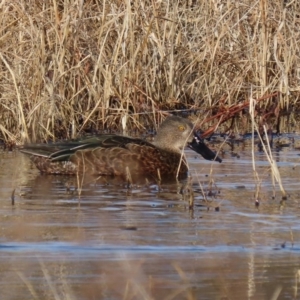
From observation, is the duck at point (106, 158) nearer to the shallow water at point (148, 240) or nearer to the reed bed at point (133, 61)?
the shallow water at point (148, 240)

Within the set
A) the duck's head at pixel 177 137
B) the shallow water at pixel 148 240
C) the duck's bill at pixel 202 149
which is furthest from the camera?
the duck's head at pixel 177 137

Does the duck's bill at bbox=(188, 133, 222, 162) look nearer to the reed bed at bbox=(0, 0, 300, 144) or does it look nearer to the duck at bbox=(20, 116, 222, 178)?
the duck at bbox=(20, 116, 222, 178)

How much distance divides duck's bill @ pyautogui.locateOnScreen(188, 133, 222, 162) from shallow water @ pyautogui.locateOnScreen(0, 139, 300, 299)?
0.68 m

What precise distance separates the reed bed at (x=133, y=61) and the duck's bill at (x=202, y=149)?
1013 mm

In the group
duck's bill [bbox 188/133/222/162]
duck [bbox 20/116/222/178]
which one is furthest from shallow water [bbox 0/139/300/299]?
duck's bill [bbox 188/133/222/162]

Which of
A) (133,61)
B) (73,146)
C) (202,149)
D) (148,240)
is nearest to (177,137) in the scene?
(202,149)

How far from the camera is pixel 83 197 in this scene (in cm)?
708

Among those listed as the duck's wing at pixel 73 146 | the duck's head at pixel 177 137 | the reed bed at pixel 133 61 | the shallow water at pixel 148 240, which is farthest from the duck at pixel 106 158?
the reed bed at pixel 133 61

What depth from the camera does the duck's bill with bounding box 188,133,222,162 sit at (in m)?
8.76

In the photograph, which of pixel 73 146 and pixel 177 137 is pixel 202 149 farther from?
pixel 73 146

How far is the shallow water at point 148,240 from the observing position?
458cm

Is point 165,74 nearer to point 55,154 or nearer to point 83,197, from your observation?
point 55,154

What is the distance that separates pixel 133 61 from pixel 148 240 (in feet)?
17.5

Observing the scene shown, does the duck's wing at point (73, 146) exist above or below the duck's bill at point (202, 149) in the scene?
above
